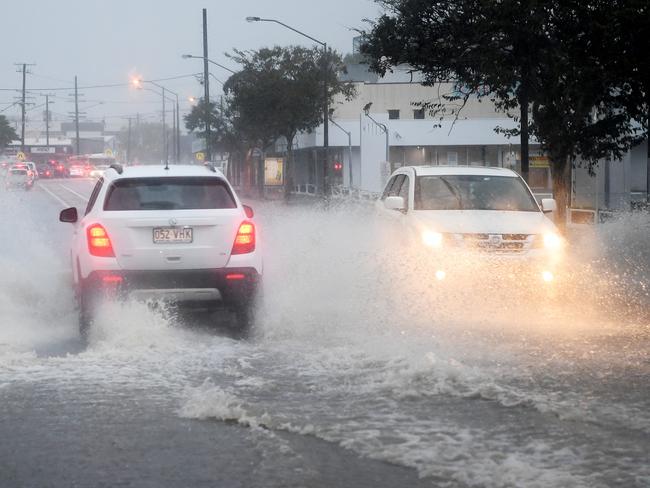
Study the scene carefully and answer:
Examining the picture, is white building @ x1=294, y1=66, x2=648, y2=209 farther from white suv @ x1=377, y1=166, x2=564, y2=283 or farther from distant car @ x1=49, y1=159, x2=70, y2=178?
white suv @ x1=377, y1=166, x2=564, y2=283

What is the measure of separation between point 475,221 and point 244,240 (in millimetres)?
3960

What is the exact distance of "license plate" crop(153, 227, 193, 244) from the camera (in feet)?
33.7

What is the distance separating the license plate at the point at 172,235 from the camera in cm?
1028

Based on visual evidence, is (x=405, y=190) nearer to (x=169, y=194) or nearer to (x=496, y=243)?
(x=496, y=243)

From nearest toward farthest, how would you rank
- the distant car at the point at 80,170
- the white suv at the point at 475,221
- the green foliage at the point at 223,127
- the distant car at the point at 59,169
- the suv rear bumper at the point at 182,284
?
the suv rear bumper at the point at 182,284, the white suv at the point at 475,221, the green foliage at the point at 223,127, the distant car at the point at 80,170, the distant car at the point at 59,169

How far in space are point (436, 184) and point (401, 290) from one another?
2137 millimetres

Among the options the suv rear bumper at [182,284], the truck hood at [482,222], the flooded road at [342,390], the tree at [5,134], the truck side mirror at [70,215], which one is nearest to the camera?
the flooded road at [342,390]

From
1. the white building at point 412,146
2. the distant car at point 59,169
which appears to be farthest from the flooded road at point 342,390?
the distant car at point 59,169

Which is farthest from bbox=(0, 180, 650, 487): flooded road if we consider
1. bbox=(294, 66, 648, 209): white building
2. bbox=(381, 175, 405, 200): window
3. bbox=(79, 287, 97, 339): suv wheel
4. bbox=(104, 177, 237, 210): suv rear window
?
bbox=(294, 66, 648, 209): white building

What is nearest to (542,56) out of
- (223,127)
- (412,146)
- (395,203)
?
(395,203)

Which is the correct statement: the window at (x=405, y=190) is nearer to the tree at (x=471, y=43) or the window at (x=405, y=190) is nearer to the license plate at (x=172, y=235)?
the license plate at (x=172, y=235)

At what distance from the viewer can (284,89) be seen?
195ft

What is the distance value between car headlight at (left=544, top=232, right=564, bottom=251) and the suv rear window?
14.3 feet

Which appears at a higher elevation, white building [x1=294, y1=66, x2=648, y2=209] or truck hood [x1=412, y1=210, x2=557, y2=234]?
white building [x1=294, y1=66, x2=648, y2=209]
